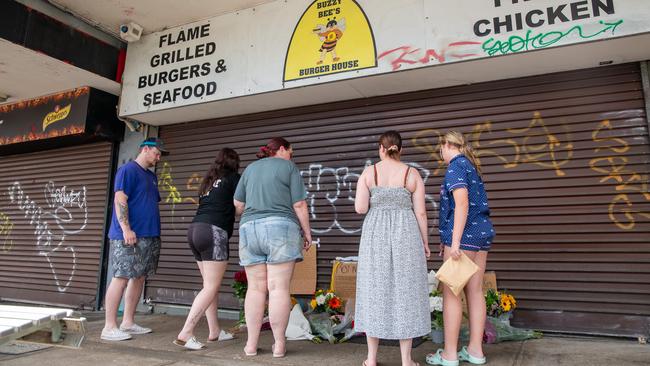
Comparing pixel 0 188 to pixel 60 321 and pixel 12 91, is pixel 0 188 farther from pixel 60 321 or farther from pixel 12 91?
pixel 60 321

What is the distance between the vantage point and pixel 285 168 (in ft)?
10.8

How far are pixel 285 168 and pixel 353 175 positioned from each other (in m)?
1.62

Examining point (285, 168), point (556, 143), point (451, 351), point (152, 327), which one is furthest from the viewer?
point (152, 327)

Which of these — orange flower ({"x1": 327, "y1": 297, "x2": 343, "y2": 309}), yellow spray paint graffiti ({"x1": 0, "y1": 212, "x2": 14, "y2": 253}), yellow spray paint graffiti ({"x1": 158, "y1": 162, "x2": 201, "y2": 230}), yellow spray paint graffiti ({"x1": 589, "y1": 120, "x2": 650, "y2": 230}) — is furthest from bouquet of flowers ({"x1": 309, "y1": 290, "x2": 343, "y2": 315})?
yellow spray paint graffiti ({"x1": 0, "y1": 212, "x2": 14, "y2": 253})

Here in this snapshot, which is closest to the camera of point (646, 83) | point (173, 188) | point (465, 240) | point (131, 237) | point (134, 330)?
point (465, 240)

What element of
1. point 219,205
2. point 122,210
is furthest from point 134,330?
point 219,205

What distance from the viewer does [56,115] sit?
6152 mm

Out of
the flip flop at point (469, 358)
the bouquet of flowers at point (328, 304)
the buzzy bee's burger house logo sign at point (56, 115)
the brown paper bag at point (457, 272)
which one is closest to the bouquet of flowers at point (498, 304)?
the flip flop at point (469, 358)

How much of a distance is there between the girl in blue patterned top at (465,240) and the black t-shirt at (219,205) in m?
1.84

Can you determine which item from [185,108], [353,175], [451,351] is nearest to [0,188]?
[185,108]

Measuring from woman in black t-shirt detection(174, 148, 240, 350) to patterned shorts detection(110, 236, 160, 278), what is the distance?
0.73 metres

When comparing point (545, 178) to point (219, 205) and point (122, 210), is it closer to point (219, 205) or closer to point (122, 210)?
point (219, 205)

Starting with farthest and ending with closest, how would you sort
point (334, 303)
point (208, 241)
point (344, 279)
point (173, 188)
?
point (173, 188), point (344, 279), point (334, 303), point (208, 241)

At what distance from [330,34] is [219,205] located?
2.30m
